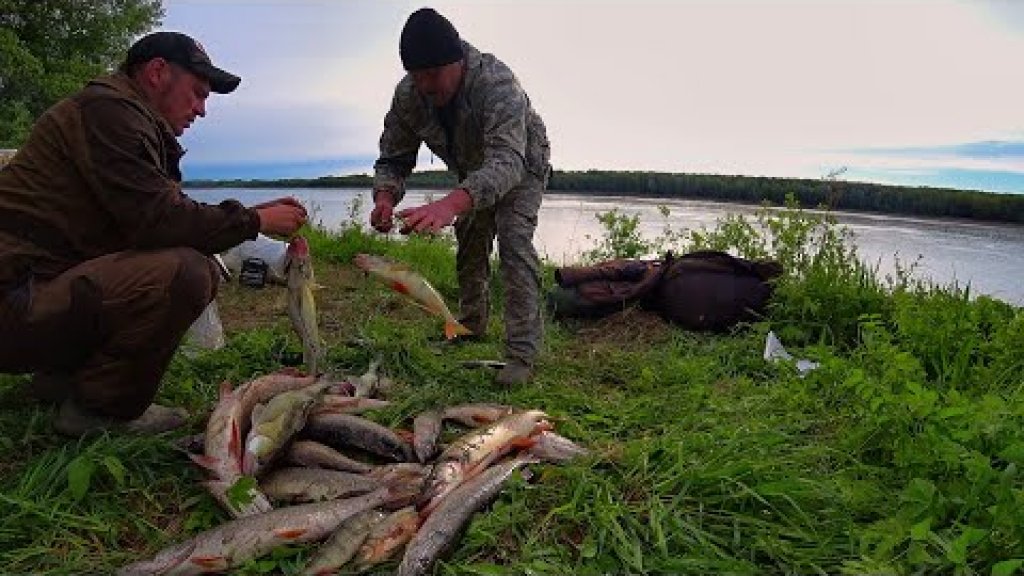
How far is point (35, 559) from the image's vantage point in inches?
128

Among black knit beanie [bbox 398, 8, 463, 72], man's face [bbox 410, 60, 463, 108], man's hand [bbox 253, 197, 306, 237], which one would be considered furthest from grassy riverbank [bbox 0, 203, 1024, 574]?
black knit beanie [bbox 398, 8, 463, 72]

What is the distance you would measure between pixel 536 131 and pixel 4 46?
795 inches

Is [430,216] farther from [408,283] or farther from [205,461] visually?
[205,461]

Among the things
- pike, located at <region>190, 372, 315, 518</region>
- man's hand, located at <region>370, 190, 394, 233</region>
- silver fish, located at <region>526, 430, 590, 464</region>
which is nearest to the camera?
pike, located at <region>190, 372, 315, 518</region>

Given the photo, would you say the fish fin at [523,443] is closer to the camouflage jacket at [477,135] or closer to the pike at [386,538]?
the pike at [386,538]

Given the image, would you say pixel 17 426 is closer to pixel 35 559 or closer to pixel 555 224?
pixel 35 559

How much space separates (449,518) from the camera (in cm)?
320

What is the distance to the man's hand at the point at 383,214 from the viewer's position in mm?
5453

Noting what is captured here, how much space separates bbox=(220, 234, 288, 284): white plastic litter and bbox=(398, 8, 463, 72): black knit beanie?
12.3 ft

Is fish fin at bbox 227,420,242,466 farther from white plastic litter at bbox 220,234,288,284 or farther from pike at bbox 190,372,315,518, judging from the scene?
white plastic litter at bbox 220,234,288,284

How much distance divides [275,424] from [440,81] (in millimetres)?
2384

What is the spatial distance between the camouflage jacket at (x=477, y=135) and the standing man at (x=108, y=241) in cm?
148

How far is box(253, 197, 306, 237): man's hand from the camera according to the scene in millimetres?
4227

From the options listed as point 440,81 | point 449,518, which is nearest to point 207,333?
point 440,81
